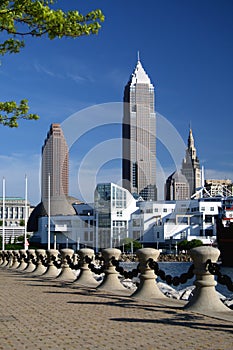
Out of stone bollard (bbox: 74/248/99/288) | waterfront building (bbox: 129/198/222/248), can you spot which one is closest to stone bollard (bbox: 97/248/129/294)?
stone bollard (bbox: 74/248/99/288)

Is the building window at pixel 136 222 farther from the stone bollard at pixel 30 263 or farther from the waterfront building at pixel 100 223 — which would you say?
the stone bollard at pixel 30 263

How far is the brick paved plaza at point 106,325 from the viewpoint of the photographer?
A: 26.2ft

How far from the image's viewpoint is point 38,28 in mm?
14828

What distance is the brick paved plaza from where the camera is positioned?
7.97 meters

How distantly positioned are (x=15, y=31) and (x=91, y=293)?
7414 mm

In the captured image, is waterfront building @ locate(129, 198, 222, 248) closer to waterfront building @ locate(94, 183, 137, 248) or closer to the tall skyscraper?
waterfront building @ locate(94, 183, 137, 248)

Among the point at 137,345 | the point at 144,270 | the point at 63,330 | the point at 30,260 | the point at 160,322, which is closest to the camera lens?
the point at 137,345


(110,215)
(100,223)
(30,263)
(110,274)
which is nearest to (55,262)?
(30,263)

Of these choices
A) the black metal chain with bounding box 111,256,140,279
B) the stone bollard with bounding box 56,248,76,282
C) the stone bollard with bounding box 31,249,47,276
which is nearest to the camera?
the black metal chain with bounding box 111,256,140,279

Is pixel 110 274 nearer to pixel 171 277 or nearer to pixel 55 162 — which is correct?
pixel 171 277

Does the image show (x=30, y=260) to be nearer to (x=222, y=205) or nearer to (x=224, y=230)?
(x=224, y=230)

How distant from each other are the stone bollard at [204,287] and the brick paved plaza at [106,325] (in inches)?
13.9

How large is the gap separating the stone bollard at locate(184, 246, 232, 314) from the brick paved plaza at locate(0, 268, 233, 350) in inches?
13.9

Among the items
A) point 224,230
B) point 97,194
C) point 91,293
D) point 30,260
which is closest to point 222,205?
point 97,194
